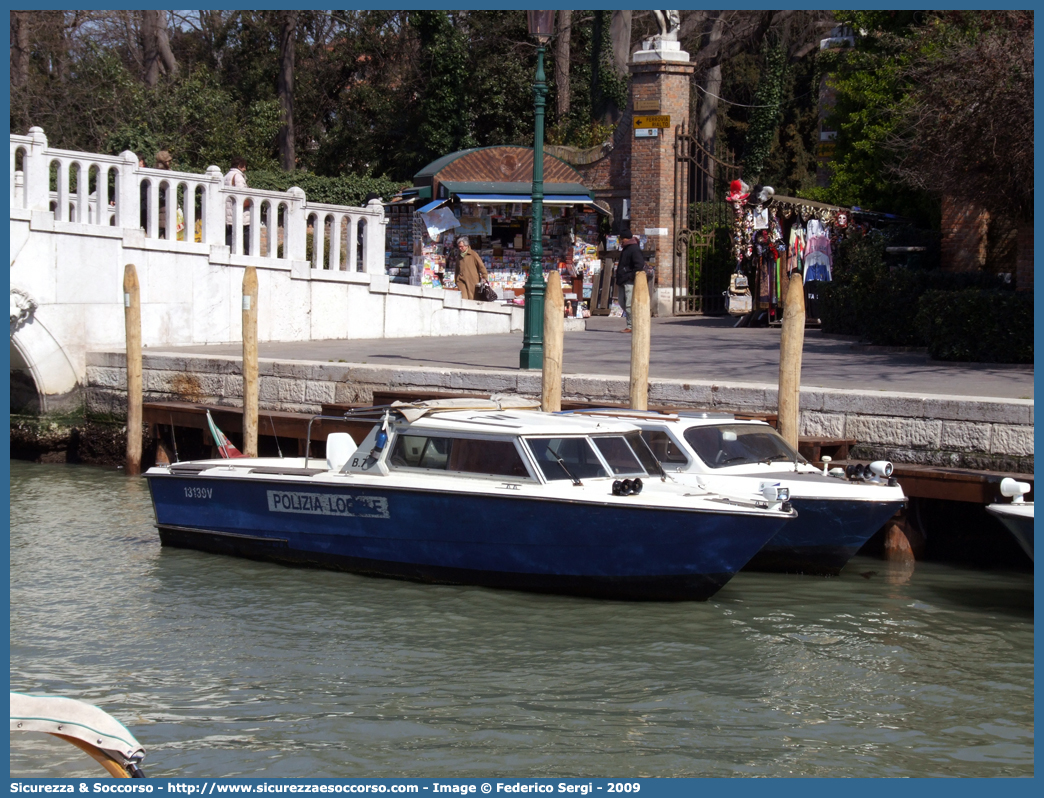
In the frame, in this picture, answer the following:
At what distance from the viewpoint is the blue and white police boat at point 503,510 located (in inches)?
357

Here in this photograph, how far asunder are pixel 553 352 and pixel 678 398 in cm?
142

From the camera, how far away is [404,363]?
15219 mm

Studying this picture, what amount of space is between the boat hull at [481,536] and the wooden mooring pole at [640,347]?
9.34ft

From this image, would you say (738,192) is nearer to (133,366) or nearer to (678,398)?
(678,398)

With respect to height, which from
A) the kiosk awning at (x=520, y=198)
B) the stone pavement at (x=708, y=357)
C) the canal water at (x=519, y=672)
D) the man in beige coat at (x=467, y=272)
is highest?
the kiosk awning at (x=520, y=198)

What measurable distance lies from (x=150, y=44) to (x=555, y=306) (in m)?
22.9

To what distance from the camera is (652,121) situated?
864 inches

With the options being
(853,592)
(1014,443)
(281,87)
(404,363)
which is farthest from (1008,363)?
(281,87)

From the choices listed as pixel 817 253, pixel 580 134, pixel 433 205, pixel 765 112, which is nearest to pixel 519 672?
pixel 817 253

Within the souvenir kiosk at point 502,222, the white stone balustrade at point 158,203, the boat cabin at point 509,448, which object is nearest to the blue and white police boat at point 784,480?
the boat cabin at point 509,448

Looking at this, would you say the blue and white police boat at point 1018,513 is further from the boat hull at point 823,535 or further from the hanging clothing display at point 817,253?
the hanging clothing display at point 817,253

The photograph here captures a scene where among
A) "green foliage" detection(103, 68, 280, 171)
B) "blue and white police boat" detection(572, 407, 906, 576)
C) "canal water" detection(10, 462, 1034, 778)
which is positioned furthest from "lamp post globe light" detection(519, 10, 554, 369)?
"green foliage" detection(103, 68, 280, 171)

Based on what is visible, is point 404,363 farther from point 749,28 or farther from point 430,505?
point 749,28

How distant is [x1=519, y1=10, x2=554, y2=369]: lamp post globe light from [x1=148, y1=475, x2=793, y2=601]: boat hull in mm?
3907
